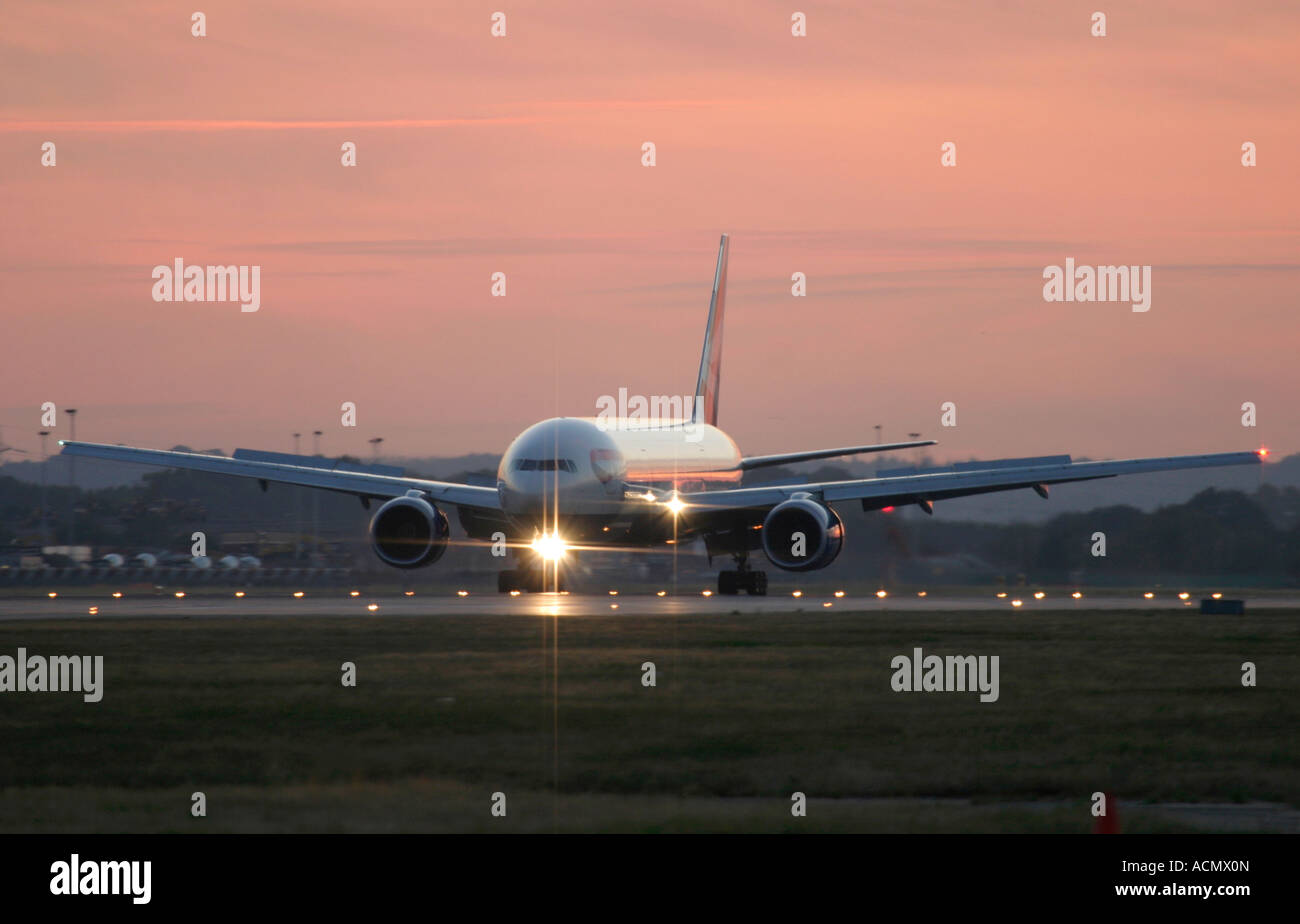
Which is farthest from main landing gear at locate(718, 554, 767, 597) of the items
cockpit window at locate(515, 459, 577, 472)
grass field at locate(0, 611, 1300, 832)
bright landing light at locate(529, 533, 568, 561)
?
grass field at locate(0, 611, 1300, 832)

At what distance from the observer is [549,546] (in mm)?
43875

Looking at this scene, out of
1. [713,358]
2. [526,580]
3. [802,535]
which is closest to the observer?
[802,535]

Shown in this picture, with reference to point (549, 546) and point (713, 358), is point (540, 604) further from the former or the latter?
point (713, 358)

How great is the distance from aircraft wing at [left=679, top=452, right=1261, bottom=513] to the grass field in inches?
646

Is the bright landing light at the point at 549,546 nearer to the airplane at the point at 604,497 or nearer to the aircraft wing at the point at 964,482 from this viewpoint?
the airplane at the point at 604,497

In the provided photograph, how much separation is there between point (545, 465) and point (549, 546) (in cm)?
314

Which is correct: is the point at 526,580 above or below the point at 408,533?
below

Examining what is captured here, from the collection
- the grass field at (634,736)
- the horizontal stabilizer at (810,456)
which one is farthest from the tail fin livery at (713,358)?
the grass field at (634,736)

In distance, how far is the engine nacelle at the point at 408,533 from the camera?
43281 millimetres

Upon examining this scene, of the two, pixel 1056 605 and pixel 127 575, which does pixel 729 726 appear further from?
pixel 127 575

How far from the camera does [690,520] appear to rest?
4541 centimetres

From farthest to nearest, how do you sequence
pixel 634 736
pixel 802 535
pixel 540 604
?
1. pixel 802 535
2. pixel 540 604
3. pixel 634 736

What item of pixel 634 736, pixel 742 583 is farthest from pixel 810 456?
pixel 634 736
